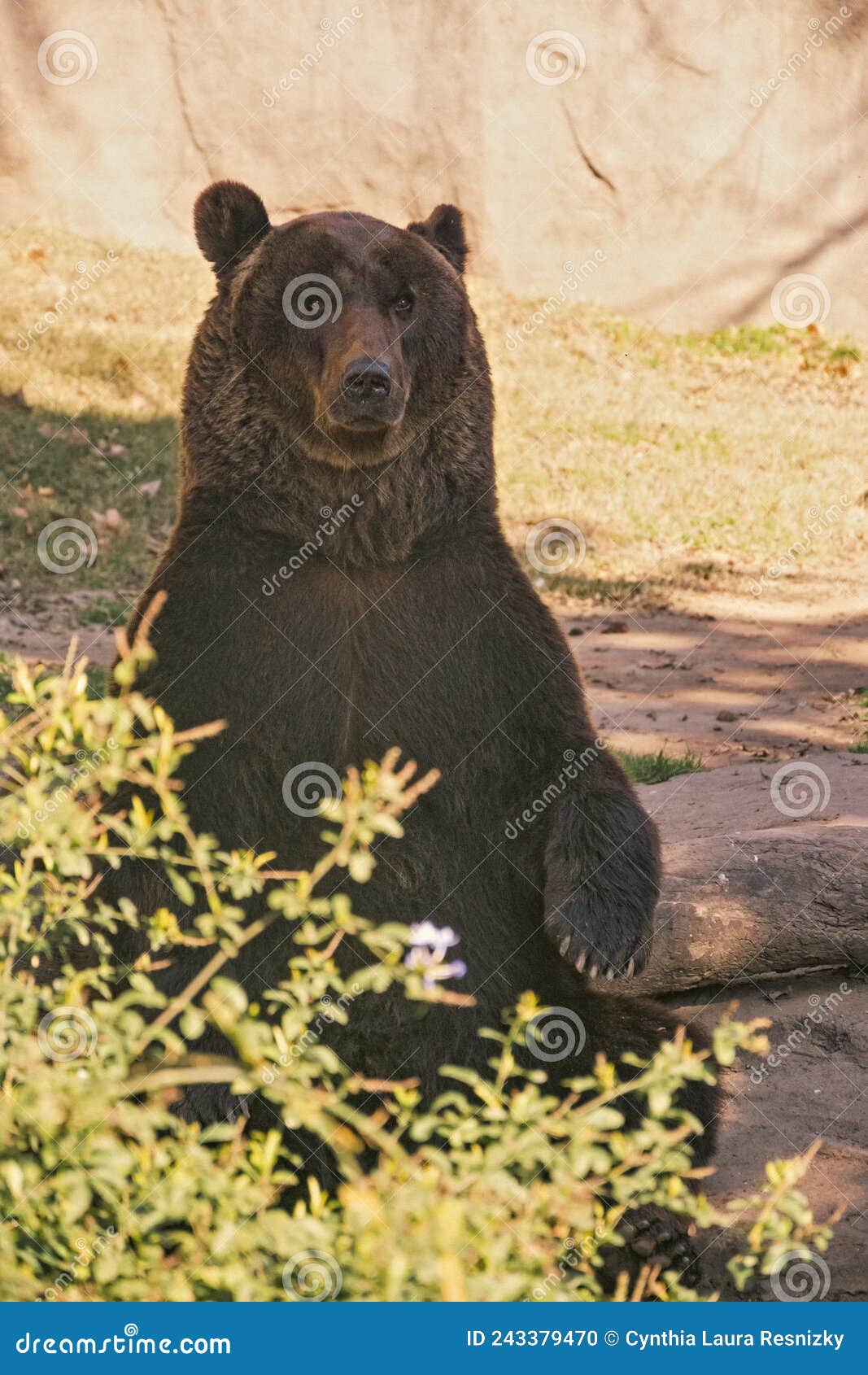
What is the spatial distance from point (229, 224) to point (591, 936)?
6.77 ft

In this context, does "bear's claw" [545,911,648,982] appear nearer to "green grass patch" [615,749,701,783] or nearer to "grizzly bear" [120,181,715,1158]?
"grizzly bear" [120,181,715,1158]

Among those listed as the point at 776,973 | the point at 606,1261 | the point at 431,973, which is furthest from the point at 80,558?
the point at 431,973

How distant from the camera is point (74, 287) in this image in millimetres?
13719

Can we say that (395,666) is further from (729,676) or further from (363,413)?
(729,676)

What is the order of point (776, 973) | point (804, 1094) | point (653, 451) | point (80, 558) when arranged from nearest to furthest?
point (804, 1094)
point (776, 973)
point (80, 558)
point (653, 451)

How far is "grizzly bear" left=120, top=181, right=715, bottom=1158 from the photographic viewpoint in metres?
3.59

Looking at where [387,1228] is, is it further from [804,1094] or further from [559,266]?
[559,266]

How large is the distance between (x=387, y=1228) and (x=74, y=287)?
42.3 ft

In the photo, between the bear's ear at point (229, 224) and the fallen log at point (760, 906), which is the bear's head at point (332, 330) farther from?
the fallen log at point (760, 906)

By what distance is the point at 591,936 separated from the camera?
367cm

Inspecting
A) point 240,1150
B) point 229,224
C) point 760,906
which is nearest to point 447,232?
point 229,224

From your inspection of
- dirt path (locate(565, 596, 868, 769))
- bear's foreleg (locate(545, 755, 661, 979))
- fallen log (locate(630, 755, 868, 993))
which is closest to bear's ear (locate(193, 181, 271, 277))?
bear's foreleg (locate(545, 755, 661, 979))

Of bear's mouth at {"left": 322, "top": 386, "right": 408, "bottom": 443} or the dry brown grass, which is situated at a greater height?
bear's mouth at {"left": 322, "top": 386, "right": 408, "bottom": 443}

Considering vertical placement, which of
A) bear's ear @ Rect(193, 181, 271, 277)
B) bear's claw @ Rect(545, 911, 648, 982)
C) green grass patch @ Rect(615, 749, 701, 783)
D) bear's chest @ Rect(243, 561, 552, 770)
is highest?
bear's ear @ Rect(193, 181, 271, 277)
